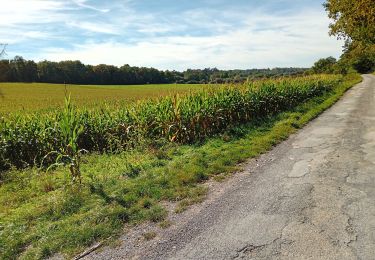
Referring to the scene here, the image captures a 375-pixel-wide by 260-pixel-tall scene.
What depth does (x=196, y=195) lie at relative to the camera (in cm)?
610

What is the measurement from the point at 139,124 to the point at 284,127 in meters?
5.33

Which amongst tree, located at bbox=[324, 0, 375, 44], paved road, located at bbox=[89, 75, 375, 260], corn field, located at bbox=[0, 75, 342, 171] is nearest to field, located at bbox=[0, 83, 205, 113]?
corn field, located at bbox=[0, 75, 342, 171]

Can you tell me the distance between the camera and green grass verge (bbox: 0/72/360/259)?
15.5 feet

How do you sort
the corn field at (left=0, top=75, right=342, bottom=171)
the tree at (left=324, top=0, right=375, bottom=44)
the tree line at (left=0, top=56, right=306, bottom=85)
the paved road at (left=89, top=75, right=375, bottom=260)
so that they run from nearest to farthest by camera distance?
the paved road at (left=89, top=75, right=375, bottom=260) → the corn field at (left=0, top=75, right=342, bottom=171) → the tree at (left=324, top=0, right=375, bottom=44) → the tree line at (left=0, top=56, right=306, bottom=85)

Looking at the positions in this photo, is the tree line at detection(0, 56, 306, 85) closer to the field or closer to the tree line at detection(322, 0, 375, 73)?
the field

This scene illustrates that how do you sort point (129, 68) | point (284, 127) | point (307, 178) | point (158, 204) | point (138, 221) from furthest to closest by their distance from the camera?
point (129, 68) → point (284, 127) → point (307, 178) → point (158, 204) → point (138, 221)

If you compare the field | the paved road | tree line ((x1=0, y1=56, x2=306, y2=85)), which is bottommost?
the paved road

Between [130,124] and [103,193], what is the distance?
525cm

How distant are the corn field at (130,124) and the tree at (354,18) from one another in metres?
6.71

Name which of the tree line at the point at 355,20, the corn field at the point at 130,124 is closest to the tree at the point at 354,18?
the tree line at the point at 355,20

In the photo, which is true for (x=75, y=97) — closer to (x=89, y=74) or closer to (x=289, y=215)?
(x=289, y=215)

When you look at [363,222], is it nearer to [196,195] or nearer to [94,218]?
[196,195]

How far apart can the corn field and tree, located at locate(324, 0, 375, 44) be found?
6.71 m

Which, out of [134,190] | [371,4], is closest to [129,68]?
[371,4]
